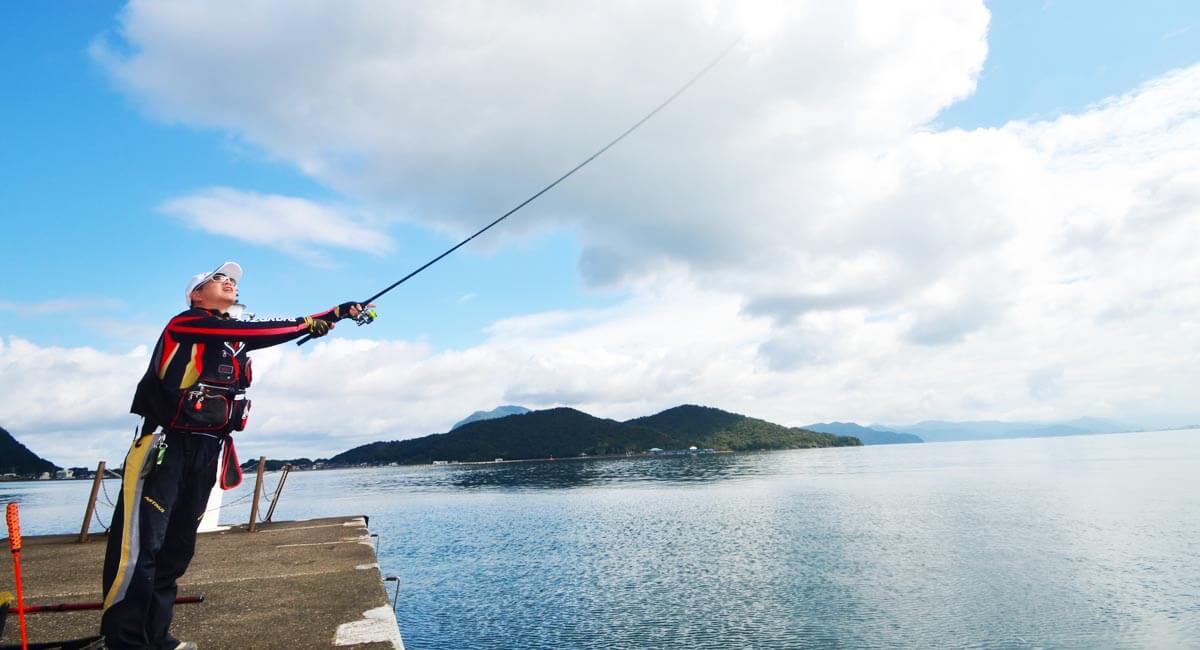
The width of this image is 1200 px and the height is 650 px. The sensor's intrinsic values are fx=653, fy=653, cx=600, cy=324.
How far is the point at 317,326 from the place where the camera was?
17.4 ft

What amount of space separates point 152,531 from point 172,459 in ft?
1.59

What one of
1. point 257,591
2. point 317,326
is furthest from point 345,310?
point 257,591

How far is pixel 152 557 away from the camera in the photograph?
4.41 meters

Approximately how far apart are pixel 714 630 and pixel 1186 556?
61.4 ft

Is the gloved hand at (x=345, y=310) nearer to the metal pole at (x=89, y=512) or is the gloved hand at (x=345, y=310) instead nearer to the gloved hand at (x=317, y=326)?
the gloved hand at (x=317, y=326)

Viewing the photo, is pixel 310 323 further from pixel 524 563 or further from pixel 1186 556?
pixel 1186 556

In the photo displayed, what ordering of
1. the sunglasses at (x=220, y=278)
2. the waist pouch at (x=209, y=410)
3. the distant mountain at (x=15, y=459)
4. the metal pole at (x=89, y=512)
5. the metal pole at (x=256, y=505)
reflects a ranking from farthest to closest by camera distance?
the distant mountain at (x=15, y=459) < the metal pole at (x=256, y=505) < the metal pole at (x=89, y=512) < the sunglasses at (x=220, y=278) < the waist pouch at (x=209, y=410)

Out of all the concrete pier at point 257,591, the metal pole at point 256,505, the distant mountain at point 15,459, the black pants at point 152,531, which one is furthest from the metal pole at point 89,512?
the distant mountain at point 15,459

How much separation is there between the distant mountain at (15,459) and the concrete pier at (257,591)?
224767mm

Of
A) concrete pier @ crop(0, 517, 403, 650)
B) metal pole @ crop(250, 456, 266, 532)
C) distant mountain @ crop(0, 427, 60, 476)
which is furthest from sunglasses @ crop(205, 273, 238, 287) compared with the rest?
distant mountain @ crop(0, 427, 60, 476)

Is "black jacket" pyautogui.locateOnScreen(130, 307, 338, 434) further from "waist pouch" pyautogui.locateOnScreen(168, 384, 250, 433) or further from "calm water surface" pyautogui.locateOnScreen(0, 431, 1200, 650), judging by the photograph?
"calm water surface" pyautogui.locateOnScreen(0, 431, 1200, 650)

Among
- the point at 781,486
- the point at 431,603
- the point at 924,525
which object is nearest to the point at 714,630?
the point at 431,603

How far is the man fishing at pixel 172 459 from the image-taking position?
171 inches

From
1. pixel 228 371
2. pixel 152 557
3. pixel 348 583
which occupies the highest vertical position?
pixel 228 371
